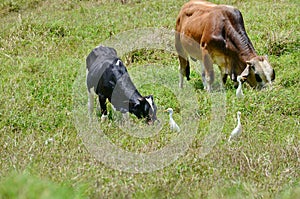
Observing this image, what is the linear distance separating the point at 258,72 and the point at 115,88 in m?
2.63

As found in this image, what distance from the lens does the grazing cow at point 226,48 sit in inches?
400

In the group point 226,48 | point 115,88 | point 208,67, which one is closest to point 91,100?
point 115,88

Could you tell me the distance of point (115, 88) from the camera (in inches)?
353

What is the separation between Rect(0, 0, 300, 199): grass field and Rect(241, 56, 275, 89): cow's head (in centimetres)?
20

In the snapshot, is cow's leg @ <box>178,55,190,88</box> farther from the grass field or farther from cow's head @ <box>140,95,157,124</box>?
cow's head @ <box>140,95,157,124</box>

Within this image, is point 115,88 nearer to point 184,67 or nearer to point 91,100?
point 91,100

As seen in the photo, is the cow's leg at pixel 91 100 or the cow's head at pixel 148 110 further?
the cow's leg at pixel 91 100

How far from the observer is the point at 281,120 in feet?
28.6

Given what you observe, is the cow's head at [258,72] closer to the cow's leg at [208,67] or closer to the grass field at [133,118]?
the grass field at [133,118]

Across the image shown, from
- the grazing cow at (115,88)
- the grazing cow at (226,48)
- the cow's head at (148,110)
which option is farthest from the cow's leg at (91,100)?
the grazing cow at (226,48)

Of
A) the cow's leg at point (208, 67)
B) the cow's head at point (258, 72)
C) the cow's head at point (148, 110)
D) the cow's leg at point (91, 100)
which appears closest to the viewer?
the cow's head at point (148, 110)

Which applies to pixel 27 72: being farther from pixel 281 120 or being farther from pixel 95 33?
pixel 281 120

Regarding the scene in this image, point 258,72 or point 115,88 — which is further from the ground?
point 115,88

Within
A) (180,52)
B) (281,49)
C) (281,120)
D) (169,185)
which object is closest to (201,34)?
(180,52)
